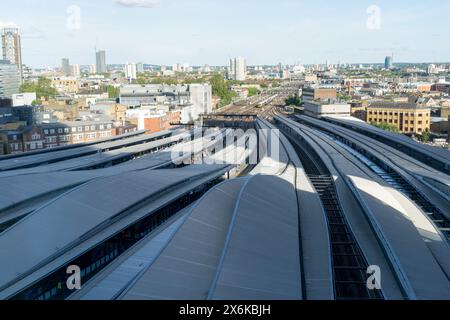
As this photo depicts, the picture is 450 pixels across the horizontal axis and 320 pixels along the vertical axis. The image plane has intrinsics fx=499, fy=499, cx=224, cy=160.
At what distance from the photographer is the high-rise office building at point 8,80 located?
265 feet

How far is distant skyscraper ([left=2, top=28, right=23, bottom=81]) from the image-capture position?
105694mm

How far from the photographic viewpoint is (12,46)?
355ft

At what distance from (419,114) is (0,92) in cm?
6181

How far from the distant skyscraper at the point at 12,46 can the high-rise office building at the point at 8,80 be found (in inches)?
865

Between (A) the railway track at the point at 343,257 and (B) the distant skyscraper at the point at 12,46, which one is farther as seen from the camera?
(B) the distant skyscraper at the point at 12,46

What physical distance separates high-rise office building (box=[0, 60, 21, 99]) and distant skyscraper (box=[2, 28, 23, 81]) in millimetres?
21972

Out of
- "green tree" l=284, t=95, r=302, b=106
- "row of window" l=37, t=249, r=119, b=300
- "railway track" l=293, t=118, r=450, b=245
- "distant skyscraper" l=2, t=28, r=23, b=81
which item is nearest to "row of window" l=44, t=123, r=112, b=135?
"railway track" l=293, t=118, r=450, b=245

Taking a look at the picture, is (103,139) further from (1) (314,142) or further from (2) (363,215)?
(2) (363,215)

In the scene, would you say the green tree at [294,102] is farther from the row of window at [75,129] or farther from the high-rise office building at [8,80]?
the high-rise office building at [8,80]

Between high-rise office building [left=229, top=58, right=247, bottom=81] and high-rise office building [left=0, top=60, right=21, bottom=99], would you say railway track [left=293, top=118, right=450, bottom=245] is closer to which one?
high-rise office building [left=0, top=60, right=21, bottom=99]

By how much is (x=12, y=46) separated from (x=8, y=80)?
96.8 ft

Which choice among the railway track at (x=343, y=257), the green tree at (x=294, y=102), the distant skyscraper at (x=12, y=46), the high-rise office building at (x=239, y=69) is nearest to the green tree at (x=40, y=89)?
the distant skyscraper at (x=12, y=46)

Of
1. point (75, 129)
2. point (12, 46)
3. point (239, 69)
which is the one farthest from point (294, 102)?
point (239, 69)

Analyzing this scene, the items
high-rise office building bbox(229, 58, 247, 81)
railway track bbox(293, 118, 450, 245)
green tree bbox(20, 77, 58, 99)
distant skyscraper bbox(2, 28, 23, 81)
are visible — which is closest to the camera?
railway track bbox(293, 118, 450, 245)
